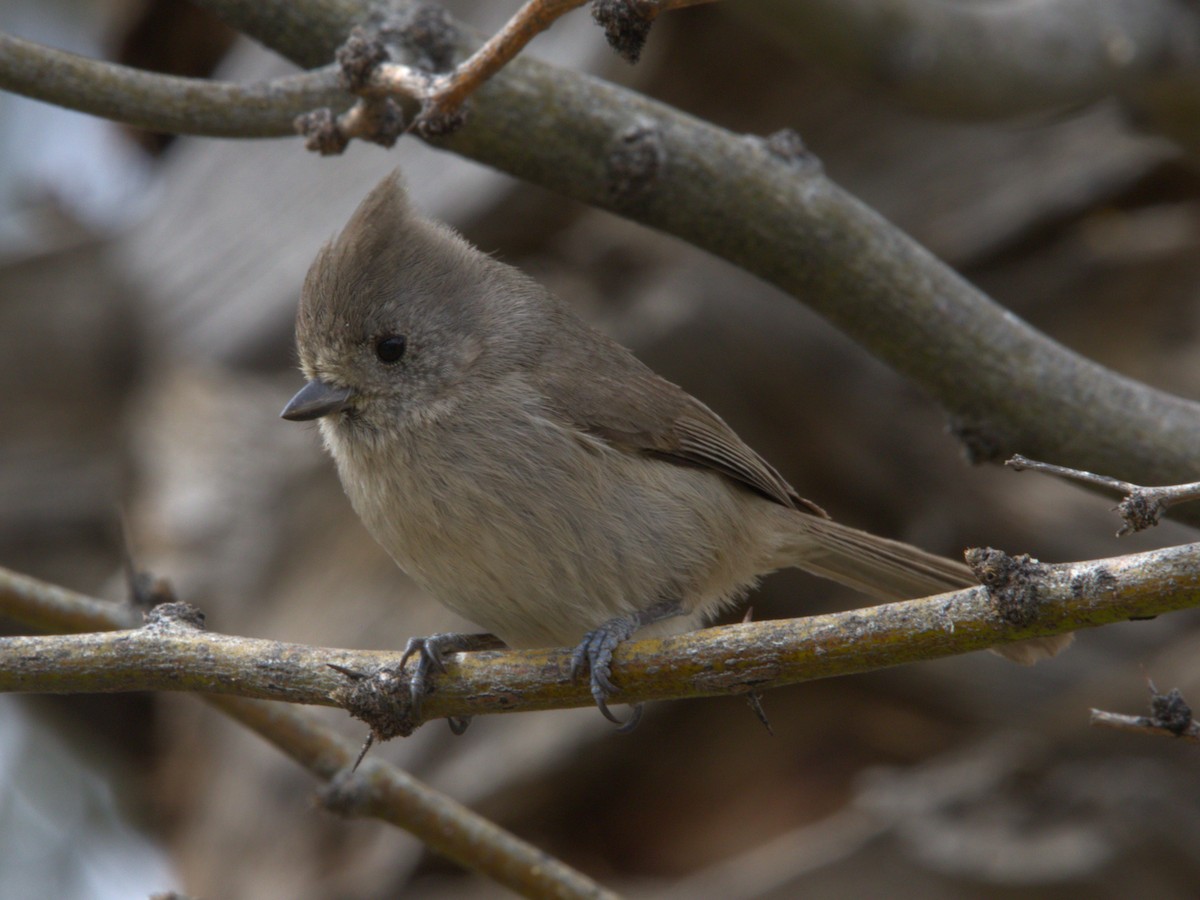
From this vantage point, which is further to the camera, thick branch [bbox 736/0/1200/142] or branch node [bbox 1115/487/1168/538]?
thick branch [bbox 736/0/1200/142]

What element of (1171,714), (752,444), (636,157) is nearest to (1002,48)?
(636,157)

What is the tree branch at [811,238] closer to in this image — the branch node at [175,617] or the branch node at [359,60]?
the branch node at [359,60]

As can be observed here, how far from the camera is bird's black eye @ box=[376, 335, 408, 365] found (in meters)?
3.43

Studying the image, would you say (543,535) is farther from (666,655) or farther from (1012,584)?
(1012,584)

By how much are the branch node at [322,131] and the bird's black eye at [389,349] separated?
30.4 inches

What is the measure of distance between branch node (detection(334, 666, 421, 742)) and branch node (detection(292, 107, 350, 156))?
110 cm

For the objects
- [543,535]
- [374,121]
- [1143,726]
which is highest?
[374,121]

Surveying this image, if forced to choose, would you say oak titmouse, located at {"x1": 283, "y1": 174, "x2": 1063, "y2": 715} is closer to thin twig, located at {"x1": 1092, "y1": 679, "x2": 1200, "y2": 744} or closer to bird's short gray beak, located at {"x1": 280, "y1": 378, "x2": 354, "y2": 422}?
bird's short gray beak, located at {"x1": 280, "y1": 378, "x2": 354, "y2": 422}

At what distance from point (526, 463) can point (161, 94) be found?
1.18 m

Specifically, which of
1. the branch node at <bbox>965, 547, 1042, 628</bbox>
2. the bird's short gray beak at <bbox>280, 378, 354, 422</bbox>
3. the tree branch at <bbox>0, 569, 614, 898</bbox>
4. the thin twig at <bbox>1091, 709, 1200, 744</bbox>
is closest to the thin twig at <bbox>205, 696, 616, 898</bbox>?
the tree branch at <bbox>0, 569, 614, 898</bbox>

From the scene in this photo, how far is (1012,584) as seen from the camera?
2.00 metres

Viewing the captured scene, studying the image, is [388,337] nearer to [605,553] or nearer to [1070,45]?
[605,553]

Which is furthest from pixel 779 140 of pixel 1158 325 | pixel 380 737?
pixel 1158 325

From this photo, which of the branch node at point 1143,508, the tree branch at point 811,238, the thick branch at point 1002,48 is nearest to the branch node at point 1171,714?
the branch node at point 1143,508
